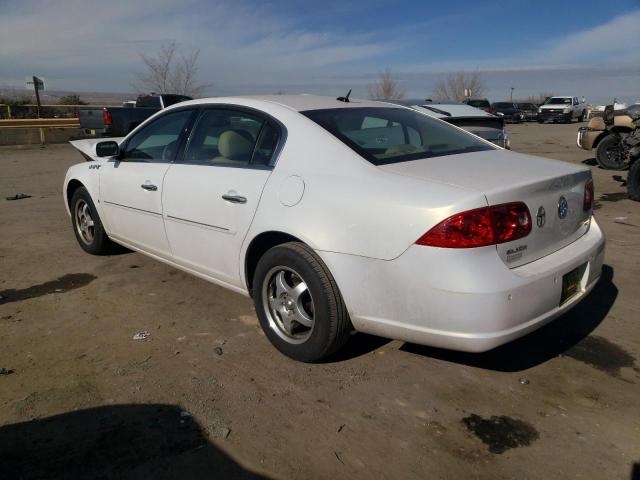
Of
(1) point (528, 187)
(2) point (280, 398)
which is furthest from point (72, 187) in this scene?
(1) point (528, 187)

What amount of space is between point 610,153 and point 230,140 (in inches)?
435

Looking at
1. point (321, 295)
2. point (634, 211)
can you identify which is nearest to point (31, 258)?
point (321, 295)

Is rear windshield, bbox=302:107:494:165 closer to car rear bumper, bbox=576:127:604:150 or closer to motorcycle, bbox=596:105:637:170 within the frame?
motorcycle, bbox=596:105:637:170

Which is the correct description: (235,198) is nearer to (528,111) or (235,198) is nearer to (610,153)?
(610,153)

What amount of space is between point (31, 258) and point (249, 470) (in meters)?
4.11

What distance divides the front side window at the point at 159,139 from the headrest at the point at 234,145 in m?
0.52

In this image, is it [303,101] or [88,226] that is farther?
[88,226]

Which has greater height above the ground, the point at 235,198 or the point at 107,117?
the point at 107,117

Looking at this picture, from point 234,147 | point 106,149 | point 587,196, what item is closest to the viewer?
point 587,196

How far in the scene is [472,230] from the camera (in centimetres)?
249

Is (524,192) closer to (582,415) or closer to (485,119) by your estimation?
(582,415)

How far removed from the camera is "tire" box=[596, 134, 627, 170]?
38.9 feet

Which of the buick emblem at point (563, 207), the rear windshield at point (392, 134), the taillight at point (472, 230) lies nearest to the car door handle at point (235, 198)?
the rear windshield at point (392, 134)

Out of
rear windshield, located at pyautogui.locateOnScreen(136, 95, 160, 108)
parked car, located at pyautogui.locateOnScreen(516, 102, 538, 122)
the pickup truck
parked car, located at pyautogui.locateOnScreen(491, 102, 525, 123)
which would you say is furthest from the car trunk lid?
parked car, located at pyautogui.locateOnScreen(516, 102, 538, 122)
